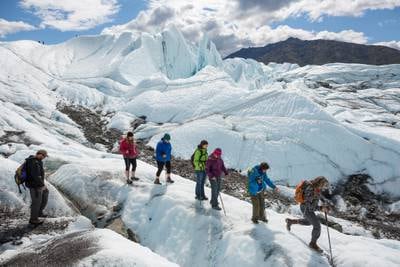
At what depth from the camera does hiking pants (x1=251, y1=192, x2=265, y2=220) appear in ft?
40.0

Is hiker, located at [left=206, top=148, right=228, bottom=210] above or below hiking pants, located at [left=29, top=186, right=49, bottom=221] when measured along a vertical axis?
above

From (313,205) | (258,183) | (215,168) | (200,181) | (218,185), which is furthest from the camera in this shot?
(200,181)

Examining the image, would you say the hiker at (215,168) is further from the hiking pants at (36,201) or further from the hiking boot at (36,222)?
the hiking boot at (36,222)

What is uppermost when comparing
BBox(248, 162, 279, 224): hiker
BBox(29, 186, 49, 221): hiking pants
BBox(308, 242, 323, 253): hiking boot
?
BBox(248, 162, 279, 224): hiker

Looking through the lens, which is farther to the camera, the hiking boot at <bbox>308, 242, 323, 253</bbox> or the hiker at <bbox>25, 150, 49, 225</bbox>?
the hiker at <bbox>25, 150, 49, 225</bbox>

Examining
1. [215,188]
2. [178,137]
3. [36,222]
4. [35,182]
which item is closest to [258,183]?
[215,188]

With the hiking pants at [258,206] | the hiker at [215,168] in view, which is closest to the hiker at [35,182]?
the hiker at [215,168]

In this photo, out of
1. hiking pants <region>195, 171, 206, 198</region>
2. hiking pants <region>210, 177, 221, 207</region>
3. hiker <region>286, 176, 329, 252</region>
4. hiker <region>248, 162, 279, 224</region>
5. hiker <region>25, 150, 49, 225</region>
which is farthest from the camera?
hiking pants <region>195, 171, 206, 198</region>

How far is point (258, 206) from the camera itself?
40.7 ft

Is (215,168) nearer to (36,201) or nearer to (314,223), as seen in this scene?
(314,223)

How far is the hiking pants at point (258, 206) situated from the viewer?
12195 mm

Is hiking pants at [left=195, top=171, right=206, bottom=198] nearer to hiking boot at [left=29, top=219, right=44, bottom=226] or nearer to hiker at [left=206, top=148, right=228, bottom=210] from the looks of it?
hiker at [left=206, top=148, right=228, bottom=210]

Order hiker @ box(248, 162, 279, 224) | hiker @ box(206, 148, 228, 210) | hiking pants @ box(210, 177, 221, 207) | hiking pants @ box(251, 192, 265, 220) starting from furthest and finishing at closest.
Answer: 1. hiking pants @ box(210, 177, 221, 207)
2. hiker @ box(206, 148, 228, 210)
3. hiking pants @ box(251, 192, 265, 220)
4. hiker @ box(248, 162, 279, 224)

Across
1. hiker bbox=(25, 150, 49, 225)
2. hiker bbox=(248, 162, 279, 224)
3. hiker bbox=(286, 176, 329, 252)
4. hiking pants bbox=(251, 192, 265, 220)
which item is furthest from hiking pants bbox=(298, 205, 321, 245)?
hiker bbox=(25, 150, 49, 225)
